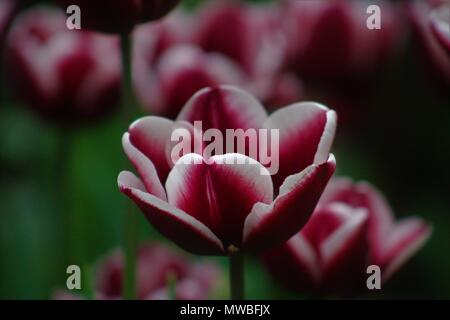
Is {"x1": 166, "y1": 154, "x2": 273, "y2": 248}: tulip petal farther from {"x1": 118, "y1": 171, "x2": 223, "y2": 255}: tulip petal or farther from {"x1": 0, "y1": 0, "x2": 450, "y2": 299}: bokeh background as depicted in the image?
{"x1": 0, "y1": 0, "x2": 450, "y2": 299}: bokeh background

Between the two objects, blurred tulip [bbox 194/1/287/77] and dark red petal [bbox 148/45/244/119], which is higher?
blurred tulip [bbox 194/1/287/77]

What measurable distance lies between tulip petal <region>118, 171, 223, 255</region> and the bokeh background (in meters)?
0.18

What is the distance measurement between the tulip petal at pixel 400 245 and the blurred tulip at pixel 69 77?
20cm

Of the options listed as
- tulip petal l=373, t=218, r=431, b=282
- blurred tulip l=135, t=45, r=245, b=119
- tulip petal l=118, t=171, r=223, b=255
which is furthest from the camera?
blurred tulip l=135, t=45, r=245, b=119

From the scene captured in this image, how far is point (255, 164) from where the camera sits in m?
0.39

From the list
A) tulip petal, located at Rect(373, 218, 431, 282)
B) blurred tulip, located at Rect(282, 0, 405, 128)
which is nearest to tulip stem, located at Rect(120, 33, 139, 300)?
tulip petal, located at Rect(373, 218, 431, 282)

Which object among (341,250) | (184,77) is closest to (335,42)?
(184,77)

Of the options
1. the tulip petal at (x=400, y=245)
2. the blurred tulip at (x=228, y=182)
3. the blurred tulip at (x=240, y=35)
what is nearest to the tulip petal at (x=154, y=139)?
the blurred tulip at (x=228, y=182)

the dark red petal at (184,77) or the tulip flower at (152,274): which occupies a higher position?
the dark red petal at (184,77)

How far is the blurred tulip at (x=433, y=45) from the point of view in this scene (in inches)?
18.6

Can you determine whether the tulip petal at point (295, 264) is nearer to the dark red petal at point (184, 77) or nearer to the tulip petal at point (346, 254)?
the tulip petal at point (346, 254)

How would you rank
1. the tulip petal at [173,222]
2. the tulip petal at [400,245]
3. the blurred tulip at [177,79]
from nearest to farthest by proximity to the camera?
1. the tulip petal at [173,222]
2. the tulip petal at [400,245]
3. the blurred tulip at [177,79]

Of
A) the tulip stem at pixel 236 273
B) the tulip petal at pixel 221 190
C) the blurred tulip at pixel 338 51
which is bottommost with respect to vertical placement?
the tulip stem at pixel 236 273

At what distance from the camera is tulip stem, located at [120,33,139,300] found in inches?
17.2
